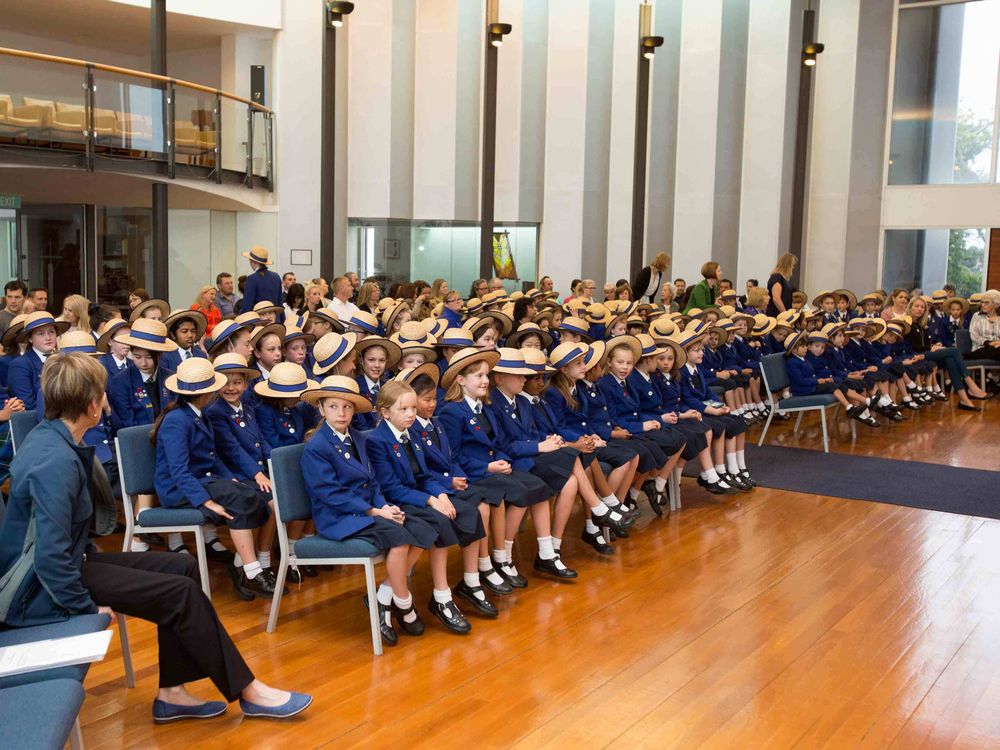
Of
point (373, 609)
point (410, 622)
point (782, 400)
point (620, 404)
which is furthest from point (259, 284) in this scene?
point (373, 609)

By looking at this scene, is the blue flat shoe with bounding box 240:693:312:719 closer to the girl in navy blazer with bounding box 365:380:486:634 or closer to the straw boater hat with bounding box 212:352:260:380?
the girl in navy blazer with bounding box 365:380:486:634

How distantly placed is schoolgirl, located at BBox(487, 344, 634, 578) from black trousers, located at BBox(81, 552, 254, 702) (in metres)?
2.24

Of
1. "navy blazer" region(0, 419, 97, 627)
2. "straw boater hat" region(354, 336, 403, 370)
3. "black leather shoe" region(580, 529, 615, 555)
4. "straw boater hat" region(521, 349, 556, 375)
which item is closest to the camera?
"navy blazer" region(0, 419, 97, 627)

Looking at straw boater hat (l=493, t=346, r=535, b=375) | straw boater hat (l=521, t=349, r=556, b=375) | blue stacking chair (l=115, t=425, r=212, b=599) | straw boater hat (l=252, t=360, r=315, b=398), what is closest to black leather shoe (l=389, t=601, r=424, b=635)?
blue stacking chair (l=115, t=425, r=212, b=599)

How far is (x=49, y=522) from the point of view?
3.31 metres

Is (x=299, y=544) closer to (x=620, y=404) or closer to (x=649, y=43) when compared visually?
(x=620, y=404)

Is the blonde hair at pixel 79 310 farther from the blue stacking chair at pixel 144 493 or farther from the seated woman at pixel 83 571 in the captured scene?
the seated woman at pixel 83 571

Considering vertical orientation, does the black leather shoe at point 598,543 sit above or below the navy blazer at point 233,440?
below

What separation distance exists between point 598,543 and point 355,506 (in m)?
2.09

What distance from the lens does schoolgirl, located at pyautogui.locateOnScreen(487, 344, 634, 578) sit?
5930 millimetres

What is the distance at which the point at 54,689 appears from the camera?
2.97m

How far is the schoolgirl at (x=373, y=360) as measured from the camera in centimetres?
666

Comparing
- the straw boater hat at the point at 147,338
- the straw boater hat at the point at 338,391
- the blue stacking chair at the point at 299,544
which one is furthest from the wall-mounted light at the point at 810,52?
the blue stacking chair at the point at 299,544

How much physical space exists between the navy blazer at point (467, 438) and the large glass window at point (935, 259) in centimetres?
1621
